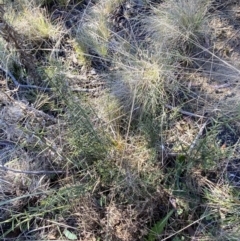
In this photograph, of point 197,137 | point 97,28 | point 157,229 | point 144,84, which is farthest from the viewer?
point 97,28

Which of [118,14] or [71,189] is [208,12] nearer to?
[118,14]

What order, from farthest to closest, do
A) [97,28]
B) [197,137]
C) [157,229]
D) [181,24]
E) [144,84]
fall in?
[97,28] < [181,24] < [144,84] < [197,137] < [157,229]

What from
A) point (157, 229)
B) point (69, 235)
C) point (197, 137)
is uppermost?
point (197, 137)

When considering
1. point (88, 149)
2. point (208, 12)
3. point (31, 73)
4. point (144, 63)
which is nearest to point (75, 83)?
point (31, 73)

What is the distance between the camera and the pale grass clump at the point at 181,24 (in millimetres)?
2137

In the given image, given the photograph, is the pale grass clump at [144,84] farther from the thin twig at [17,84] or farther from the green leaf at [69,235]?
the green leaf at [69,235]

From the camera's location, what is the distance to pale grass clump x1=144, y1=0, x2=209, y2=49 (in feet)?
7.01

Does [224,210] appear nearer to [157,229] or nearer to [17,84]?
[157,229]

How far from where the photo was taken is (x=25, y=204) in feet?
6.02

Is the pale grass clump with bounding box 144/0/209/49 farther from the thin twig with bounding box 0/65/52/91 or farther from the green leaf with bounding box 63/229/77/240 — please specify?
the green leaf with bounding box 63/229/77/240

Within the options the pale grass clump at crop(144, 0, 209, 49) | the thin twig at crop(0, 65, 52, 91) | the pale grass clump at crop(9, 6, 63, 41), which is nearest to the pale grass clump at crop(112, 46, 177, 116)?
the pale grass clump at crop(144, 0, 209, 49)

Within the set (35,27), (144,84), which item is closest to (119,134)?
(144,84)

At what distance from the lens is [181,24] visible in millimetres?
2158

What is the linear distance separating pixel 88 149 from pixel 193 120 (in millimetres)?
548
